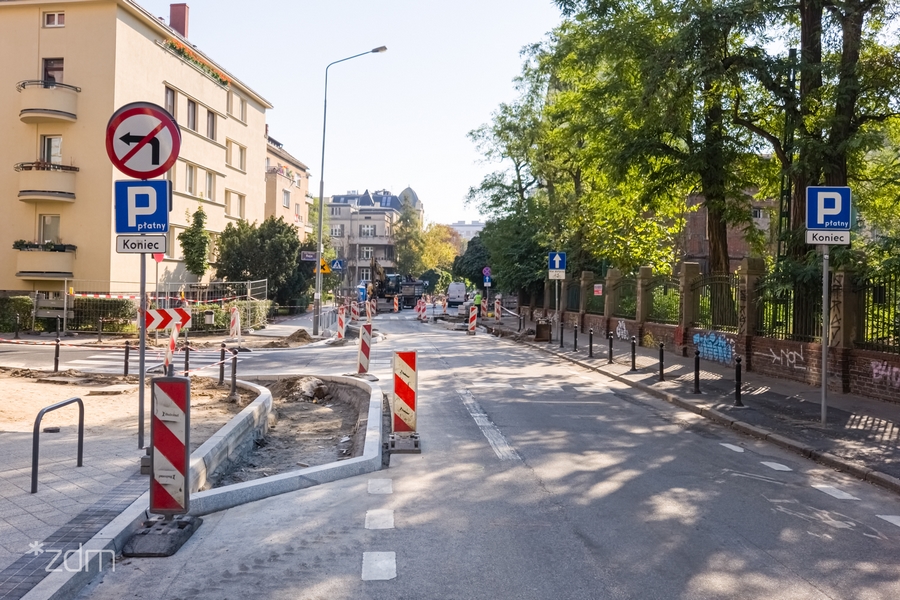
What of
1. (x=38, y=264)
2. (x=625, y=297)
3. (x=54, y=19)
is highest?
(x=54, y=19)

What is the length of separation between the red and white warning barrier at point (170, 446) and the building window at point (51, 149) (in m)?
28.0

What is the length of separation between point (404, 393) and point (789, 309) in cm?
1061

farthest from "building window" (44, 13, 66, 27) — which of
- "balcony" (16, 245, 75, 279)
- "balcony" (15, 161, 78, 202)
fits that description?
"balcony" (16, 245, 75, 279)

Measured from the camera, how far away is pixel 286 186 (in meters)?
58.8

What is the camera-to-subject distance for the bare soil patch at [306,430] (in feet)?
30.8

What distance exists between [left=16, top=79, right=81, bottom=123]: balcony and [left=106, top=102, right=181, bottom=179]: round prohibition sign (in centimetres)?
2528

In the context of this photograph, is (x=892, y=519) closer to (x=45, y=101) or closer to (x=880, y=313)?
(x=880, y=313)

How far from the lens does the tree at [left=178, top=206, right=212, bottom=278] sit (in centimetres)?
3456

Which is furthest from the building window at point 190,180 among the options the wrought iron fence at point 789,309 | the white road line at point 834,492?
the white road line at point 834,492

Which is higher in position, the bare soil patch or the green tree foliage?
the green tree foliage

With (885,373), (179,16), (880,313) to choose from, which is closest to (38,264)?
(179,16)

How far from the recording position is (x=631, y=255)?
3234 centimetres

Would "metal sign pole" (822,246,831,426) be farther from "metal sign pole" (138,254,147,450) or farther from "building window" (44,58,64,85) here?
"building window" (44,58,64,85)

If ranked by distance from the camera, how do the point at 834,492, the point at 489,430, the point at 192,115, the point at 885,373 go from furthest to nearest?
the point at 192,115
the point at 885,373
the point at 489,430
the point at 834,492
